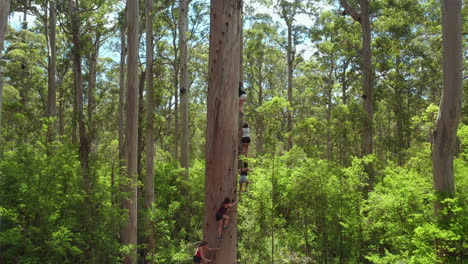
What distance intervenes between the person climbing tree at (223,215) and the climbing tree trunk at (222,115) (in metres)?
0.05

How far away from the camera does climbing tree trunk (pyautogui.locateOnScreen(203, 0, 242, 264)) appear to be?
2871 millimetres

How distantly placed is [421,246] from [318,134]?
9706 mm

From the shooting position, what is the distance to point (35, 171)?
332 inches

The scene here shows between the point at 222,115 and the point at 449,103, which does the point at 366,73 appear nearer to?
the point at 449,103

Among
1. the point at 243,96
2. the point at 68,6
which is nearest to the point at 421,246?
the point at 243,96

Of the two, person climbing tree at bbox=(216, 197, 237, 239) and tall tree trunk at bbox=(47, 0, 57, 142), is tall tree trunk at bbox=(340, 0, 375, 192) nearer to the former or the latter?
person climbing tree at bbox=(216, 197, 237, 239)

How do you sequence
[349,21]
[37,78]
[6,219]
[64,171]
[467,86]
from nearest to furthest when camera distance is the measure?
[6,219] < [64,171] < [467,86] < [349,21] < [37,78]

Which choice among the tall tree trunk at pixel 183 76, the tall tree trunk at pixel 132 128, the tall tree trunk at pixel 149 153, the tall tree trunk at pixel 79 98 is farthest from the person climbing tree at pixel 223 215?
the tall tree trunk at pixel 183 76

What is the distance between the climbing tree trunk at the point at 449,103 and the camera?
6.89 m

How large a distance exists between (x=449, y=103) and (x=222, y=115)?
20.7 ft

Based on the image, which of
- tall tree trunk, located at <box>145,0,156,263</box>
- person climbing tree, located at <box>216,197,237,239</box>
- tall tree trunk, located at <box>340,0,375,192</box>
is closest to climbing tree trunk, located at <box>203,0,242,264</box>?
person climbing tree, located at <box>216,197,237,239</box>

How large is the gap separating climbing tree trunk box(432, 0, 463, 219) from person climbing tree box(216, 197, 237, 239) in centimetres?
594

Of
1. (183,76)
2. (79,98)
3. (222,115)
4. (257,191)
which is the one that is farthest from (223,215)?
(183,76)

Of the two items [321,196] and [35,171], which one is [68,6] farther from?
[321,196]
